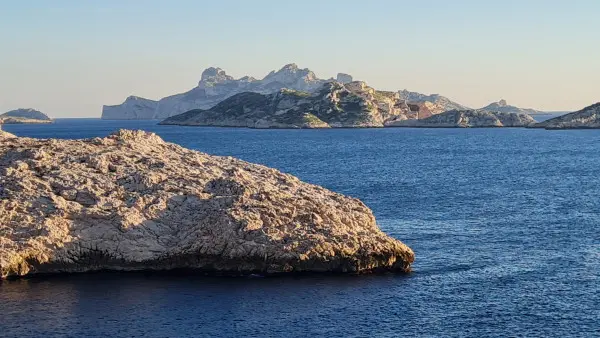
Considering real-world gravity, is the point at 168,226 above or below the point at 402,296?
above

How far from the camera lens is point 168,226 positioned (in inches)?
2574

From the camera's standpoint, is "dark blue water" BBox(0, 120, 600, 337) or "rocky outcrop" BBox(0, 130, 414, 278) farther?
"rocky outcrop" BBox(0, 130, 414, 278)

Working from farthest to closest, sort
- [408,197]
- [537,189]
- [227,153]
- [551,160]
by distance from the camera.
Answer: [227,153], [551,160], [537,189], [408,197]

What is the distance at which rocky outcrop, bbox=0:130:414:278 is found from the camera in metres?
62.9

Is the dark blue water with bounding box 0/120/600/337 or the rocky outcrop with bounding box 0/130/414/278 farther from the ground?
the rocky outcrop with bounding box 0/130/414/278

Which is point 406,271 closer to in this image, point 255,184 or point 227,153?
point 255,184

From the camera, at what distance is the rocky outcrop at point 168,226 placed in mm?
62938

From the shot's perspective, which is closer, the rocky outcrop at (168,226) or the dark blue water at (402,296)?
the dark blue water at (402,296)

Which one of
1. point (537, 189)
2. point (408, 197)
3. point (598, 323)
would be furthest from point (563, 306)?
point (537, 189)

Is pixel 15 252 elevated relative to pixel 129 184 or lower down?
lower down

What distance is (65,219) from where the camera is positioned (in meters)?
64.2

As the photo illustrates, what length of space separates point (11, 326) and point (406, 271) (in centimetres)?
3075

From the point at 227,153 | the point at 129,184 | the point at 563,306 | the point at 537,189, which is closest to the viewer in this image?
the point at 563,306

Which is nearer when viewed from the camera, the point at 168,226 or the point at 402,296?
the point at 402,296
